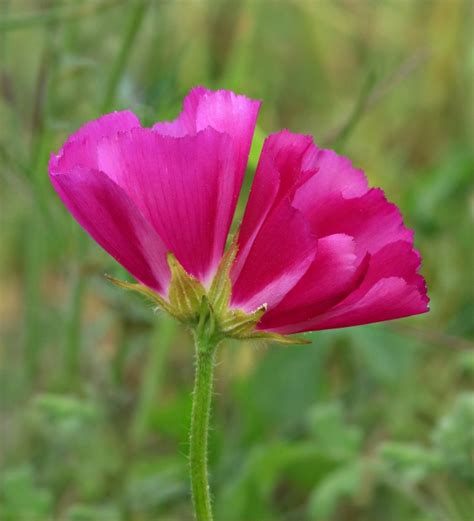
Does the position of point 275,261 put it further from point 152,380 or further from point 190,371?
point 190,371

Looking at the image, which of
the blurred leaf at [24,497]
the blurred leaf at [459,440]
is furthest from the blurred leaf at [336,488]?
the blurred leaf at [24,497]

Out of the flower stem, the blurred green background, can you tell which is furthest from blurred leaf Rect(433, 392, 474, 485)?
the flower stem

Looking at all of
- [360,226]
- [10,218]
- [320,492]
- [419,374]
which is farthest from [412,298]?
[10,218]

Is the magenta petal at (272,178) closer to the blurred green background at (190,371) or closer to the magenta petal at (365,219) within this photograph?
the magenta petal at (365,219)

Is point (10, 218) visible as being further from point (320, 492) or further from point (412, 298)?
point (412, 298)

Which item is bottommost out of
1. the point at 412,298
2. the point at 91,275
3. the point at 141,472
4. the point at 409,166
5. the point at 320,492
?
the point at 412,298

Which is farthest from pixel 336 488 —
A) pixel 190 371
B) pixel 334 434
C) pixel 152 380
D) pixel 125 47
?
pixel 190 371
